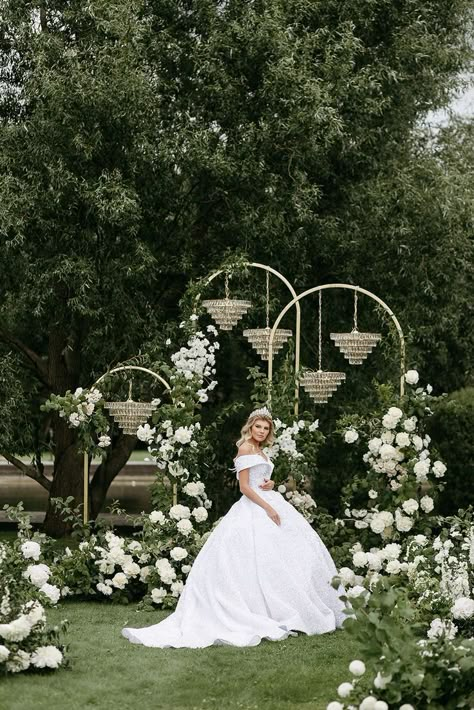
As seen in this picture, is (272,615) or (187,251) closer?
(272,615)

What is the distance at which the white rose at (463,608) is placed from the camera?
675cm

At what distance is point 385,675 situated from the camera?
5.47 m

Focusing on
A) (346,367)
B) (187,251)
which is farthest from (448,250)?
(187,251)

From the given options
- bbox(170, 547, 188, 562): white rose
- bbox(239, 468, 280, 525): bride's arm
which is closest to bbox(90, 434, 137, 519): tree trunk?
bbox(170, 547, 188, 562): white rose

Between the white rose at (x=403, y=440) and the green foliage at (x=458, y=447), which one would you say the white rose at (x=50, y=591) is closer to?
the white rose at (x=403, y=440)

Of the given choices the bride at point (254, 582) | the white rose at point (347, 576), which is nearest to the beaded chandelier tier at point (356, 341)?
the bride at point (254, 582)

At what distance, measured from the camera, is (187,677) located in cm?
689

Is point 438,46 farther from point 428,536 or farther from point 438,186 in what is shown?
point 428,536

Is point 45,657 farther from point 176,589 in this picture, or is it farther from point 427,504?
point 427,504

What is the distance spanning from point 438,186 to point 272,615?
21.4ft

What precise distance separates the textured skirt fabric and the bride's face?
480mm

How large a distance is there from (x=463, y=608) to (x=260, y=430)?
8.14 ft

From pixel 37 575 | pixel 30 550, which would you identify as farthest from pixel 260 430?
pixel 37 575

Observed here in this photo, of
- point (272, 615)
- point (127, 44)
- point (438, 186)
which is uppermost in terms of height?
point (127, 44)
